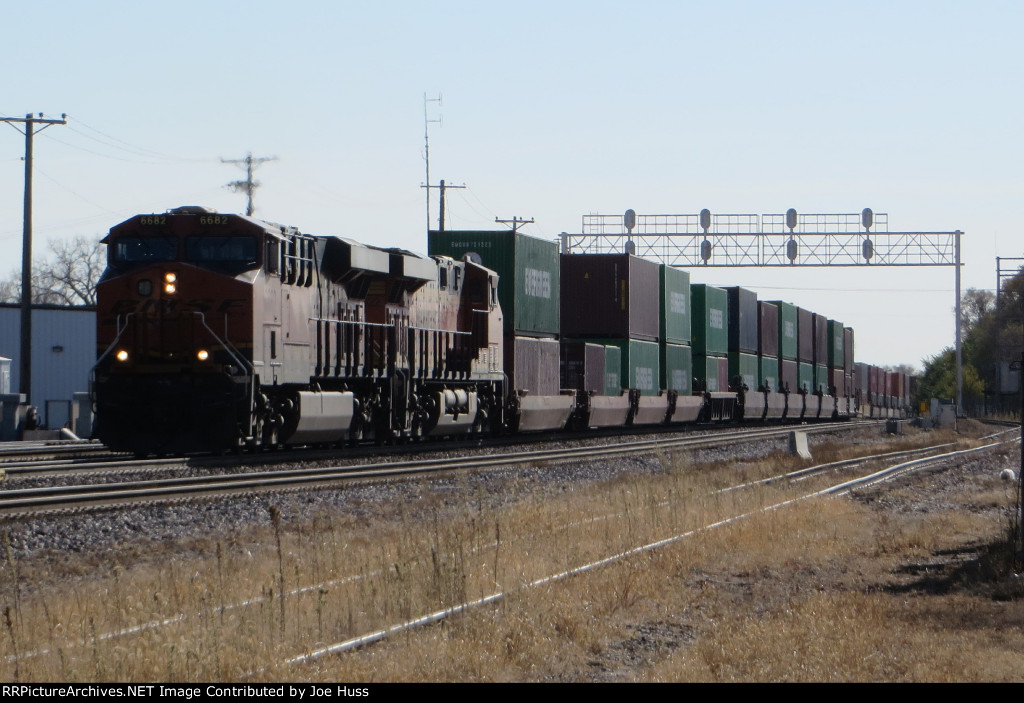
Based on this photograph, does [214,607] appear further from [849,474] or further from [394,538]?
[849,474]

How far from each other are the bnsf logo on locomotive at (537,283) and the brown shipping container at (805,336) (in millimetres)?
22383

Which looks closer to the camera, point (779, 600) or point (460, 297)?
point (779, 600)

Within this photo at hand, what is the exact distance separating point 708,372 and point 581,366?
10.3 meters

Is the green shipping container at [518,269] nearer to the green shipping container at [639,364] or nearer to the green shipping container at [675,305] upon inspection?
the green shipping container at [639,364]

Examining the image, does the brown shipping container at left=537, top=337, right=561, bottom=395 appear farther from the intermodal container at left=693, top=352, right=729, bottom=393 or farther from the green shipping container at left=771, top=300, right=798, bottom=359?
the green shipping container at left=771, top=300, right=798, bottom=359

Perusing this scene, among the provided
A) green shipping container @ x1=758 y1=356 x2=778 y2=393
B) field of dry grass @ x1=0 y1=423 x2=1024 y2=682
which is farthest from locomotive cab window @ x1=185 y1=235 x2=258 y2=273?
green shipping container @ x1=758 y1=356 x2=778 y2=393

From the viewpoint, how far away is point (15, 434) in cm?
3253

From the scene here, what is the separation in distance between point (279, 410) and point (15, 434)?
50.6 feet

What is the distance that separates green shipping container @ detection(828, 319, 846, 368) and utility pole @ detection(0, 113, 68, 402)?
35652mm

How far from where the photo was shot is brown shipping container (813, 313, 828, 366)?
178 feet

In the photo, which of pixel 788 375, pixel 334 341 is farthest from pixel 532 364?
pixel 788 375

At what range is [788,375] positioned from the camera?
1921 inches
